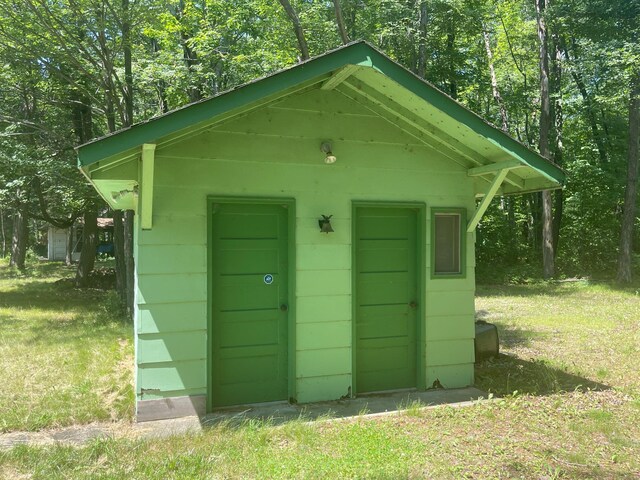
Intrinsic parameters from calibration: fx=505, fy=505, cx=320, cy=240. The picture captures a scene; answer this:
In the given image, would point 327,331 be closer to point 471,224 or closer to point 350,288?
point 350,288

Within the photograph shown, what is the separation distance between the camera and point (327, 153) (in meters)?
5.26

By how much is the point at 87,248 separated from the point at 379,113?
49.5 feet

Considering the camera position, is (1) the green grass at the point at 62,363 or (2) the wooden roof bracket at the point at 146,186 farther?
(1) the green grass at the point at 62,363

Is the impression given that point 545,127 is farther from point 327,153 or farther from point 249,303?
point 249,303

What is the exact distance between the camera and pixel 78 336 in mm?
9227

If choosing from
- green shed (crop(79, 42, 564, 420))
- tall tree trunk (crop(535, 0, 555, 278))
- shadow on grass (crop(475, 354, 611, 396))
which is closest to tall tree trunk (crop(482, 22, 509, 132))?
tall tree trunk (crop(535, 0, 555, 278))

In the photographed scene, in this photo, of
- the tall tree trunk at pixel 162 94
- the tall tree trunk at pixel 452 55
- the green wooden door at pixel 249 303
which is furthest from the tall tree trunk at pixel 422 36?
the green wooden door at pixel 249 303

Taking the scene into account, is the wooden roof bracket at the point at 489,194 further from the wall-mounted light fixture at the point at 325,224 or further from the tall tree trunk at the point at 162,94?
the tall tree trunk at the point at 162,94

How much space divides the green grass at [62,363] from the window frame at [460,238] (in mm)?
3554

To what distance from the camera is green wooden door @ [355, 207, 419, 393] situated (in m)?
5.59

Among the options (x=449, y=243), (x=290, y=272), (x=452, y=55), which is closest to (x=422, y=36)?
(x=452, y=55)

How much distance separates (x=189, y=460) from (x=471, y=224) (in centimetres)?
381

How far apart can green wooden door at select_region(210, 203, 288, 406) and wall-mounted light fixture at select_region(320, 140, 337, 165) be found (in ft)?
2.25

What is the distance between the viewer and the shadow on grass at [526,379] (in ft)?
18.7
